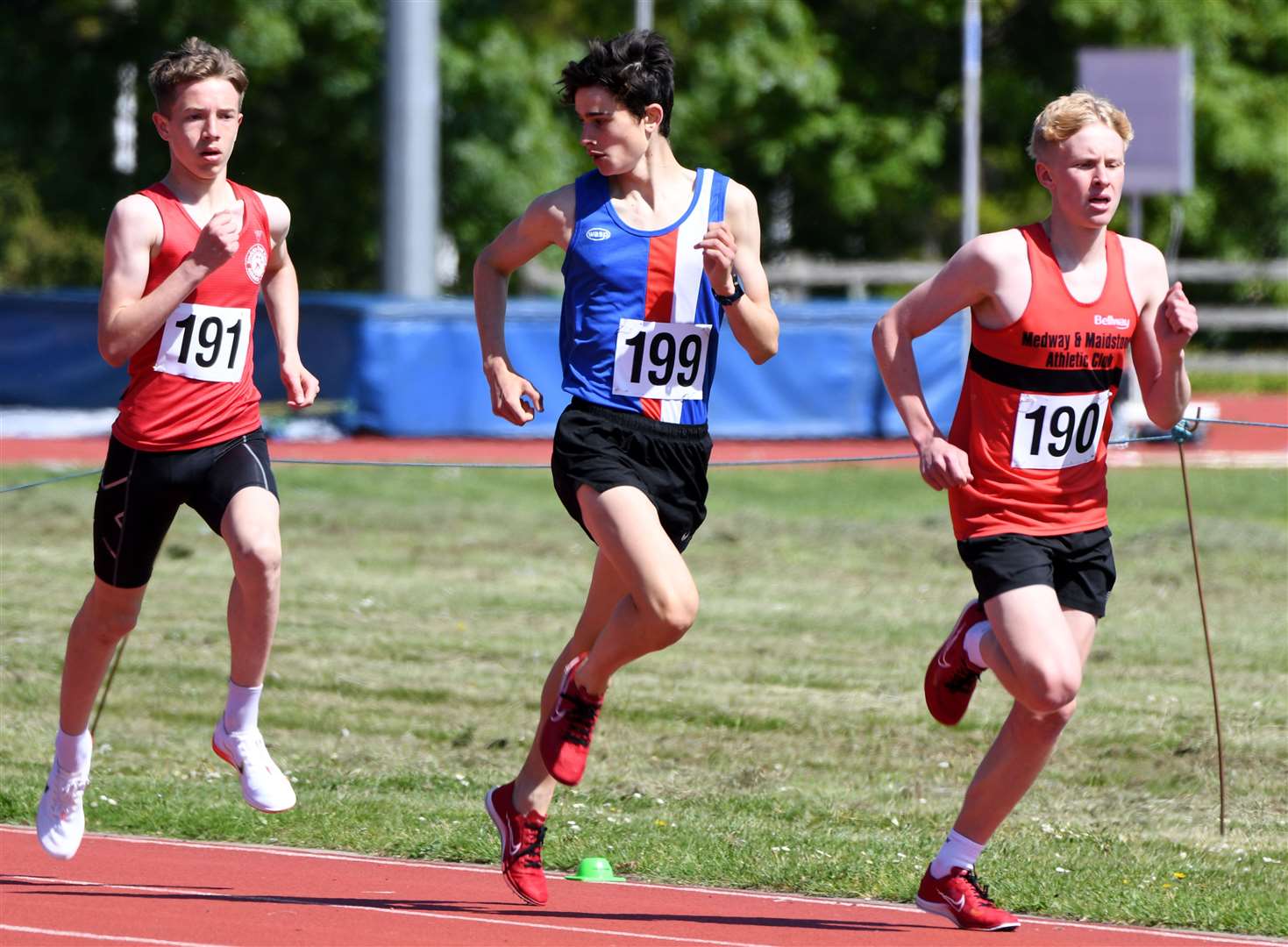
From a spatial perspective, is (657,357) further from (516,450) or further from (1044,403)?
(516,450)

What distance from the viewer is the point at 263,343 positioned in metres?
23.0

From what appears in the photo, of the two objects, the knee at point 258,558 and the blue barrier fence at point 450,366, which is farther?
the blue barrier fence at point 450,366

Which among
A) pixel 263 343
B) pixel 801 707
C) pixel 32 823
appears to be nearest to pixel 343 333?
pixel 263 343

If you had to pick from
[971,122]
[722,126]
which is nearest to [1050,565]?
[971,122]

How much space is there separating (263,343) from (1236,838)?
1694 centimetres

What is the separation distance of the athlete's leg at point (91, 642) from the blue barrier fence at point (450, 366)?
53.3ft

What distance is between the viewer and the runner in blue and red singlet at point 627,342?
18.9ft

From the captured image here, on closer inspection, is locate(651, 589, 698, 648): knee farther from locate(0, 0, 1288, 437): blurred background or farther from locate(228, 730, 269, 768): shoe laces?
locate(0, 0, 1288, 437): blurred background

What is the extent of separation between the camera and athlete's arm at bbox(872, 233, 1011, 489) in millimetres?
5504

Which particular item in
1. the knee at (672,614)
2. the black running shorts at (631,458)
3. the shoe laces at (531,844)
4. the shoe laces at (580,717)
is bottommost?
the shoe laces at (531,844)

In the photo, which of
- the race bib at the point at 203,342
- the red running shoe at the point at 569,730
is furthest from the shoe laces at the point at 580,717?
the race bib at the point at 203,342

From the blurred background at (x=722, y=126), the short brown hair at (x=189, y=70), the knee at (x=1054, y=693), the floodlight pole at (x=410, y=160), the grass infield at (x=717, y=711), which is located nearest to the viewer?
Result: the knee at (x=1054, y=693)

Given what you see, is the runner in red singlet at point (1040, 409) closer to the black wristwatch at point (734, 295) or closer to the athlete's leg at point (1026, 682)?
the athlete's leg at point (1026, 682)

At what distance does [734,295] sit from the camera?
5742 mm
